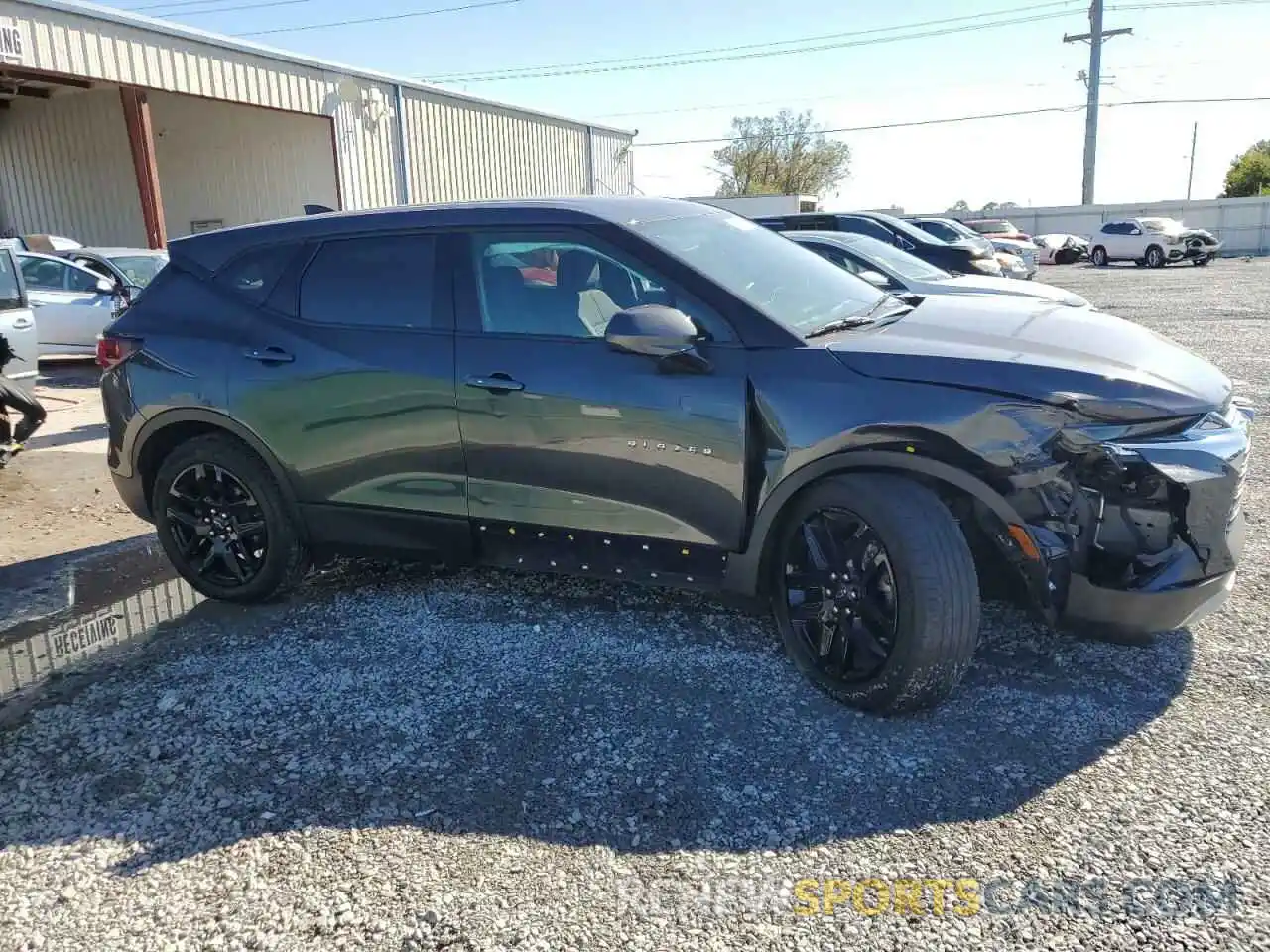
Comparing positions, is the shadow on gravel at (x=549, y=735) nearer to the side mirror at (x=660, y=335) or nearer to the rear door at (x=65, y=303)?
the side mirror at (x=660, y=335)

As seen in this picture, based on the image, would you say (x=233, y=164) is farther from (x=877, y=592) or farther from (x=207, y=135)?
(x=877, y=592)

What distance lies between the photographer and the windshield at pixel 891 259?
30.6 feet

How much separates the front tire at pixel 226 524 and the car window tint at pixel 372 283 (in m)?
0.80

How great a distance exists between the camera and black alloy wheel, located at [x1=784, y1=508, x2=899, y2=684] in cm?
326

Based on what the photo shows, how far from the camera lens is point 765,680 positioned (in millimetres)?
3611

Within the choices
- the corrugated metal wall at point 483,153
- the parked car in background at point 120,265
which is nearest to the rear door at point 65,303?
the parked car in background at point 120,265

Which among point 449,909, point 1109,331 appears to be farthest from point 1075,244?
point 449,909

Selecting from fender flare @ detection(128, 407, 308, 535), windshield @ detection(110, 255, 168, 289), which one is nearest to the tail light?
fender flare @ detection(128, 407, 308, 535)

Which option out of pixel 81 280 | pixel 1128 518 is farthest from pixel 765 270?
pixel 81 280

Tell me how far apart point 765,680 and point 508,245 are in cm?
206

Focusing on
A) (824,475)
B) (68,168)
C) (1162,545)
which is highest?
(68,168)

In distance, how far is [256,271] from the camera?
4.48 m

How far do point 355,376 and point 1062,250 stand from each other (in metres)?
41.2

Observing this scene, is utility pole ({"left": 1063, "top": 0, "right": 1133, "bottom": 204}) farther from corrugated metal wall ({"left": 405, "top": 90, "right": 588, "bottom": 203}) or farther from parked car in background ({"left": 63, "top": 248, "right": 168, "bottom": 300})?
parked car in background ({"left": 63, "top": 248, "right": 168, "bottom": 300})
